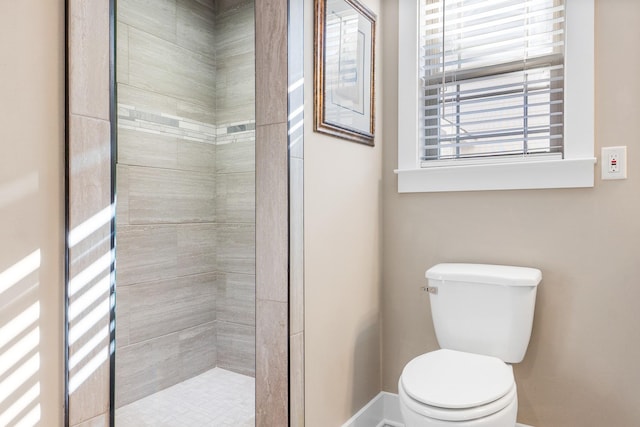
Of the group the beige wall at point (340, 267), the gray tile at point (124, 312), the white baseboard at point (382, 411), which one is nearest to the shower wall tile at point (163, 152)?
the gray tile at point (124, 312)

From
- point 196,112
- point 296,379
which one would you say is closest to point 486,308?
point 296,379

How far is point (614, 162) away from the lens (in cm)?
168

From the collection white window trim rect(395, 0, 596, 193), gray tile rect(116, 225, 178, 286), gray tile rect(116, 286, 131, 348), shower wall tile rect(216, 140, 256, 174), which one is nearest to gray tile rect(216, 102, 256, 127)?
shower wall tile rect(216, 140, 256, 174)

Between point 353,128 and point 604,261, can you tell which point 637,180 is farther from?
point 353,128

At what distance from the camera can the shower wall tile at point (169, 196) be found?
222cm

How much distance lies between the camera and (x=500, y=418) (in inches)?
51.1

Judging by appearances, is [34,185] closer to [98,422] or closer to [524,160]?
[98,422]

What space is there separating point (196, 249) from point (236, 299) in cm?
38

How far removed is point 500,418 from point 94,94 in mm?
1396

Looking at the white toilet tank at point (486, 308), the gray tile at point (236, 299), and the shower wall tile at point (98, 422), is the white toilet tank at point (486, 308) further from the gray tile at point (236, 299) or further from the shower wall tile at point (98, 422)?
the shower wall tile at point (98, 422)

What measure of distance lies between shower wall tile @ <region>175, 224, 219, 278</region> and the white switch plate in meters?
1.97

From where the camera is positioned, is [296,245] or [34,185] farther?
[296,245]

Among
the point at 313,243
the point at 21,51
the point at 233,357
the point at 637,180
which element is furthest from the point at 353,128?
the point at 233,357

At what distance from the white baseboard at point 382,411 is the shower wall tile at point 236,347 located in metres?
0.77
